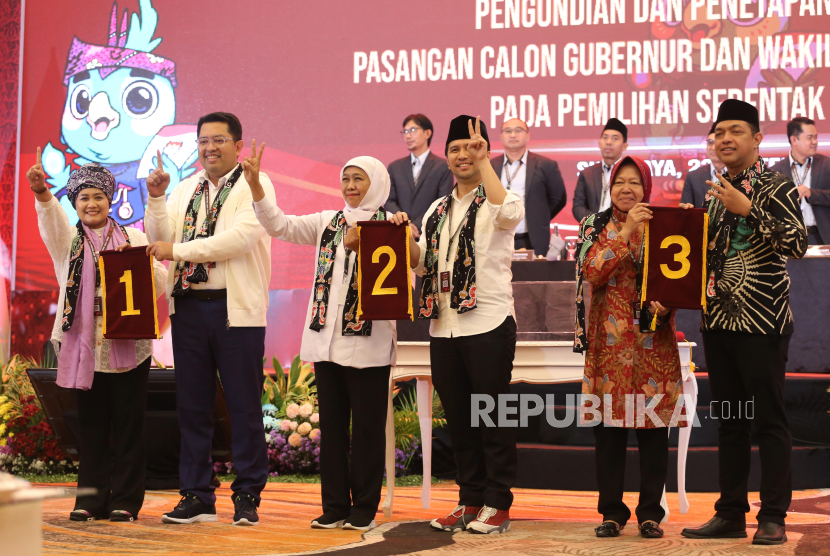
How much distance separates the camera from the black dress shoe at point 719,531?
10.7ft

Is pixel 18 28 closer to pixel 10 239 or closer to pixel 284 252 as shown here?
pixel 10 239

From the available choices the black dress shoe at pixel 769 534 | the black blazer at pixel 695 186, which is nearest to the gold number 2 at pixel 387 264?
the black dress shoe at pixel 769 534

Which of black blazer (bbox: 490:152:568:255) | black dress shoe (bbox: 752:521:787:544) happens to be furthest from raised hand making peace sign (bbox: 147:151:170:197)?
black blazer (bbox: 490:152:568:255)

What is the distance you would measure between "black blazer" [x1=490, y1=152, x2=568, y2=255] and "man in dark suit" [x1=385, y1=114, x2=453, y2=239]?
0.61 m

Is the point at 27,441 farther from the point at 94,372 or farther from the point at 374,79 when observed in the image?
the point at 374,79

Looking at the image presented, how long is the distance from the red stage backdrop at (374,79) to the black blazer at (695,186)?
45 centimetres

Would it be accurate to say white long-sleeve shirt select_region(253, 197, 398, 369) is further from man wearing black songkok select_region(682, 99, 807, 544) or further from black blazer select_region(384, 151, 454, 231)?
black blazer select_region(384, 151, 454, 231)

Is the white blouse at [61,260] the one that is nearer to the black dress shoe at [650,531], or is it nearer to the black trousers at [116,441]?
the black trousers at [116,441]

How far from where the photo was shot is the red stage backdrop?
673 centimetres

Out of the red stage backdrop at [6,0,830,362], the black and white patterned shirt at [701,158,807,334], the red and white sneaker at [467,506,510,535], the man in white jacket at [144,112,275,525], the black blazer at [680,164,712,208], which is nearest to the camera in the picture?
the black and white patterned shirt at [701,158,807,334]

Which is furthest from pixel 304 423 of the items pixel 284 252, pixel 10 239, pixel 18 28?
pixel 18 28

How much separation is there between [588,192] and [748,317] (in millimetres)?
3353

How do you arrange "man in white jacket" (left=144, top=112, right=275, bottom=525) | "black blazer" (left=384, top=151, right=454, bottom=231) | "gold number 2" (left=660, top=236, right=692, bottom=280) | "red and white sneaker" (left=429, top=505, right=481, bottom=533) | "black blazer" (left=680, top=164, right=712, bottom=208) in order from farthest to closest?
"black blazer" (left=384, top=151, right=454, bottom=231)
"black blazer" (left=680, top=164, right=712, bottom=208)
"man in white jacket" (left=144, top=112, right=275, bottom=525)
"red and white sneaker" (left=429, top=505, right=481, bottom=533)
"gold number 2" (left=660, top=236, right=692, bottom=280)

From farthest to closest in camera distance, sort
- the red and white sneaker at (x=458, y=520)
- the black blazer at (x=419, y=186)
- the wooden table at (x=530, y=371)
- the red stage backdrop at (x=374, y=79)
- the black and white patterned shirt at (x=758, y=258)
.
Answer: the red stage backdrop at (x=374, y=79)
the black blazer at (x=419, y=186)
the wooden table at (x=530, y=371)
the red and white sneaker at (x=458, y=520)
the black and white patterned shirt at (x=758, y=258)
